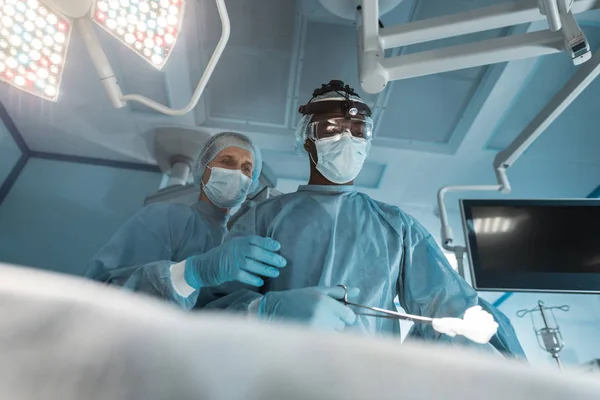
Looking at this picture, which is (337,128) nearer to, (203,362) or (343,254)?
(343,254)

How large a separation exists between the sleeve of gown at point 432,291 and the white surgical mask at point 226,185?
0.69 m

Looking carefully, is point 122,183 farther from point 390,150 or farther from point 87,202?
point 390,150

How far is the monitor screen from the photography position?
67.9 inches

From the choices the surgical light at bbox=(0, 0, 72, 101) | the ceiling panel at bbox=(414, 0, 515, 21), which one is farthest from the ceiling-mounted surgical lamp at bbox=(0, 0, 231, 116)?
the ceiling panel at bbox=(414, 0, 515, 21)

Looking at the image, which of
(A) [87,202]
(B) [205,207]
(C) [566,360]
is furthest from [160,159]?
(C) [566,360]

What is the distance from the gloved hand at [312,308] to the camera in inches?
30.1

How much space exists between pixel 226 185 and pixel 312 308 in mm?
A: 846

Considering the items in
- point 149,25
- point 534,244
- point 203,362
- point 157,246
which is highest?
point 149,25

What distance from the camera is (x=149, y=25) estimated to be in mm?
1140

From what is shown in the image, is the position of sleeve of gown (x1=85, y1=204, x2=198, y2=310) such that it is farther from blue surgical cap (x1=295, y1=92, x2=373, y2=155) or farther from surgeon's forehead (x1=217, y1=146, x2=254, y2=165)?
blue surgical cap (x1=295, y1=92, x2=373, y2=155)

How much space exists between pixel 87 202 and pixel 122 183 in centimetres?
23

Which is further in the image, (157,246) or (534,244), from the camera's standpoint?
(534,244)

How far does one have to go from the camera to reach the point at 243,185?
5.03 feet

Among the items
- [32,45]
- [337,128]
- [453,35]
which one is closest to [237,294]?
[337,128]
